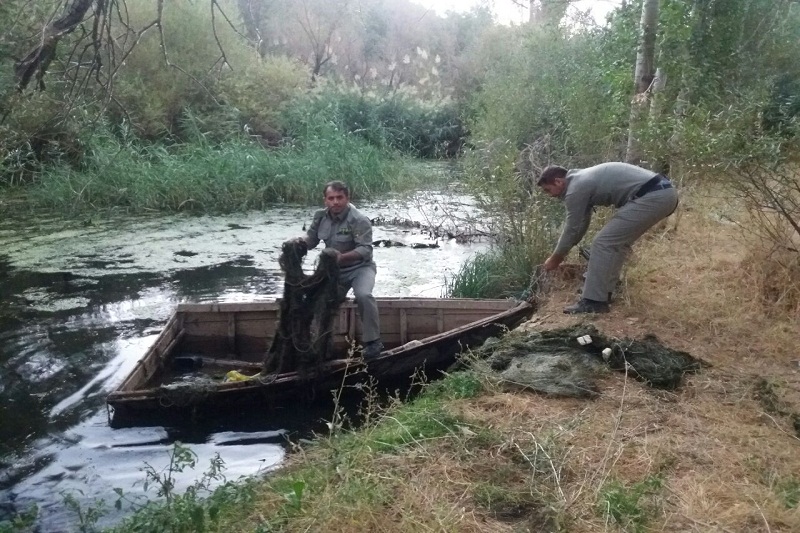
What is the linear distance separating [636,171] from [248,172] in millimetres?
11814

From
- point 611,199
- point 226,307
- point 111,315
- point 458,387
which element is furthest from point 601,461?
point 111,315

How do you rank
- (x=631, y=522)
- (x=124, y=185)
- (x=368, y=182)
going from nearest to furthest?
1. (x=631, y=522)
2. (x=124, y=185)
3. (x=368, y=182)

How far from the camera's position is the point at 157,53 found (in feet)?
68.6

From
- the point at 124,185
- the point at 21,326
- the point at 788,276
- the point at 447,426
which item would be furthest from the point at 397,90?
the point at 447,426

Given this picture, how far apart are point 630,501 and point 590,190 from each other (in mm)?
3422

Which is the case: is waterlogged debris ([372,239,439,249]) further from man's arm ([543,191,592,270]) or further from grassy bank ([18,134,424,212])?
man's arm ([543,191,592,270])

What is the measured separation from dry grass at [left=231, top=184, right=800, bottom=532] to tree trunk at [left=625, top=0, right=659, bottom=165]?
2952mm

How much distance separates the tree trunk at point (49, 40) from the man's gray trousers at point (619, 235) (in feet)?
14.4

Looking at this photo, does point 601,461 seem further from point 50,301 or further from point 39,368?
point 50,301

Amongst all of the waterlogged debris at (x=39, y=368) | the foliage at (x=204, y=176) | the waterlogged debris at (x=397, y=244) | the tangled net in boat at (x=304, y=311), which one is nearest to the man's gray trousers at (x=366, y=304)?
the tangled net in boat at (x=304, y=311)

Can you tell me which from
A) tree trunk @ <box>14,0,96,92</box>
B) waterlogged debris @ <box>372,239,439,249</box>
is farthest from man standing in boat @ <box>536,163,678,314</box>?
waterlogged debris @ <box>372,239,439,249</box>

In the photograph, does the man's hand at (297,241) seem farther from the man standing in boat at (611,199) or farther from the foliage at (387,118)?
the foliage at (387,118)

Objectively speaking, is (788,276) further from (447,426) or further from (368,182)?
(368,182)

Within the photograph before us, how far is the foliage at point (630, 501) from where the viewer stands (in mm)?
3441
